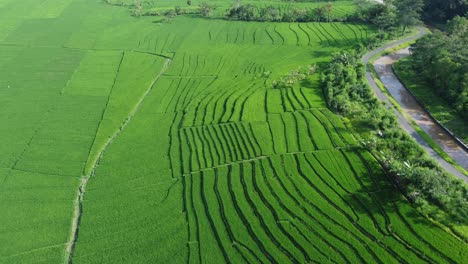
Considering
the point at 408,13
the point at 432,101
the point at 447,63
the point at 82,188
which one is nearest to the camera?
the point at 82,188

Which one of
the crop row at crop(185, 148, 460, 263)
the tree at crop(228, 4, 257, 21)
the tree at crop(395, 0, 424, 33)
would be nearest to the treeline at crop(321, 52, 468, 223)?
the crop row at crop(185, 148, 460, 263)

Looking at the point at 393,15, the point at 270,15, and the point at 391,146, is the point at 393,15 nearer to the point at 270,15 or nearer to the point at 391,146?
the point at 270,15

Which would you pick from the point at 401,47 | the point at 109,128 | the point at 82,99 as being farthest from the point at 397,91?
the point at 82,99

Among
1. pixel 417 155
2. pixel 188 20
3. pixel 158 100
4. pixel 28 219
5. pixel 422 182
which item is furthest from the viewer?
pixel 188 20

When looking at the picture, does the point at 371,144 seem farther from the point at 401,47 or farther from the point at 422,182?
the point at 401,47

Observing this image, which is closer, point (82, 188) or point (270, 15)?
point (82, 188)

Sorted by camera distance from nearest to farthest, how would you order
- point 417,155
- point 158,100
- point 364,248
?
point 364,248
point 417,155
point 158,100

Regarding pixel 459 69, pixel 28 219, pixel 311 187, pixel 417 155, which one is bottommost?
pixel 28 219

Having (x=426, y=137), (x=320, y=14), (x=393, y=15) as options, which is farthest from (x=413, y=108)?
(x=320, y=14)
